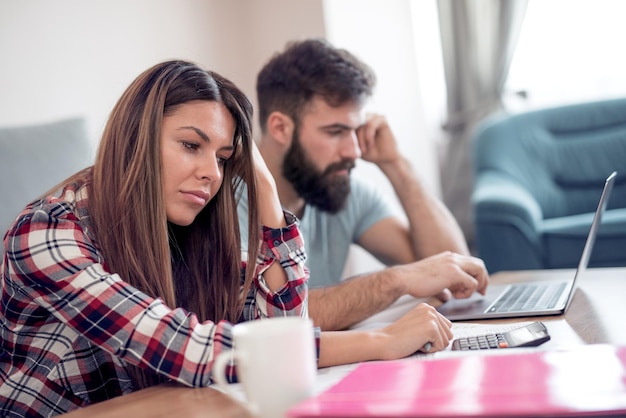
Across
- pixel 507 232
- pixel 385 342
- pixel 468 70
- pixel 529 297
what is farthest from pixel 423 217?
pixel 468 70

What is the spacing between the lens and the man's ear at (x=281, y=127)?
6.75 ft

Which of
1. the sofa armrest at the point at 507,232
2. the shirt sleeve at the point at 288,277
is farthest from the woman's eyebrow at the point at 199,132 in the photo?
the sofa armrest at the point at 507,232

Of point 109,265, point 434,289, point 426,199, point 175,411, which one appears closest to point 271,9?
point 426,199

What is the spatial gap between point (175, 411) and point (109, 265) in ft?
1.01

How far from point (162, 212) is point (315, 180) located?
3.10 feet

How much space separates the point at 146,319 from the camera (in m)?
0.83

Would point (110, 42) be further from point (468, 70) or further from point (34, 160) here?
point (468, 70)

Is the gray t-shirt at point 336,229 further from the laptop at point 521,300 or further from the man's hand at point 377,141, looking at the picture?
the laptop at point 521,300

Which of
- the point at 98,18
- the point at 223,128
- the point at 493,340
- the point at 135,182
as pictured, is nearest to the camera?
the point at 493,340

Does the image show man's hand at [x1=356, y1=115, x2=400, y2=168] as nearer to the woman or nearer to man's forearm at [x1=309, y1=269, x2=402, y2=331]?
man's forearm at [x1=309, y1=269, x2=402, y2=331]

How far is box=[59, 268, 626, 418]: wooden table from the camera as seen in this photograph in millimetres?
754

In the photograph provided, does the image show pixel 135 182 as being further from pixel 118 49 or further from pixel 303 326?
pixel 118 49

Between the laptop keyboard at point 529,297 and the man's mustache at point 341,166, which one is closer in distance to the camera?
the laptop keyboard at point 529,297

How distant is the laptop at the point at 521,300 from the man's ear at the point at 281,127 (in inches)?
30.8
